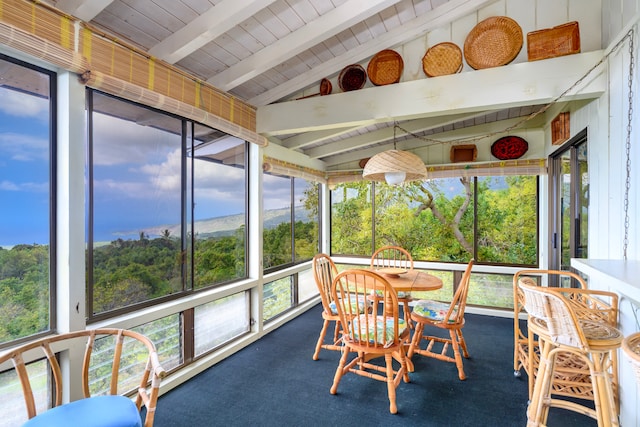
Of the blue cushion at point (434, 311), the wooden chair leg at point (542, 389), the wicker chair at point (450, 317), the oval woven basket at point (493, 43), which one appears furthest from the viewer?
the blue cushion at point (434, 311)

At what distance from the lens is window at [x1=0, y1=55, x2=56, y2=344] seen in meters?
1.60

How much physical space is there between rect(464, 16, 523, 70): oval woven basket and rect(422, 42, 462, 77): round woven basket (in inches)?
3.0

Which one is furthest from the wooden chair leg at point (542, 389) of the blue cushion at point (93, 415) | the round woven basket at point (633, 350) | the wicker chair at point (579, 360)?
the blue cushion at point (93, 415)

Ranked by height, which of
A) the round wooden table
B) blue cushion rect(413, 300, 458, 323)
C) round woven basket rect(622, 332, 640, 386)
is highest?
round woven basket rect(622, 332, 640, 386)

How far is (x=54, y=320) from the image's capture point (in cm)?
179

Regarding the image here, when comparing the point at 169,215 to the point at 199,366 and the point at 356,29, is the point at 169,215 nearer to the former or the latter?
the point at 199,366

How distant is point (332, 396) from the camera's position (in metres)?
2.29

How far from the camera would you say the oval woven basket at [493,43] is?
244cm

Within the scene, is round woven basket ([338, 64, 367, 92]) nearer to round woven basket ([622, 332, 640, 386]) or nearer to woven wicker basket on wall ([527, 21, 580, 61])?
woven wicker basket on wall ([527, 21, 580, 61])

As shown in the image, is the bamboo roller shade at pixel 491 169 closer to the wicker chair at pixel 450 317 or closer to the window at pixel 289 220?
the window at pixel 289 220

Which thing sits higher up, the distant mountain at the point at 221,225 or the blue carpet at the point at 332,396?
the distant mountain at the point at 221,225

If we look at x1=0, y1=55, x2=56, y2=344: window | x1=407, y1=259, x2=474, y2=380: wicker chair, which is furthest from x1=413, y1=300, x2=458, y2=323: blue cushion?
x1=0, y1=55, x2=56, y2=344: window

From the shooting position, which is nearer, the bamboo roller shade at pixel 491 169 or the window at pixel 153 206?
the window at pixel 153 206

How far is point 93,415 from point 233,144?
2.42 meters
